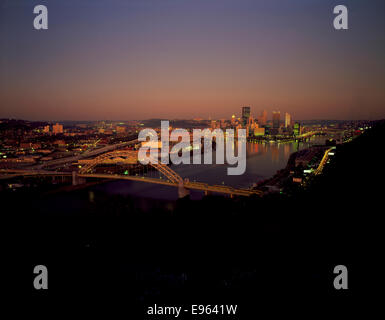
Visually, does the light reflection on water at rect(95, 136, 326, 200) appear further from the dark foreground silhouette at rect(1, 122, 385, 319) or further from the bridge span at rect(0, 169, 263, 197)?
the dark foreground silhouette at rect(1, 122, 385, 319)

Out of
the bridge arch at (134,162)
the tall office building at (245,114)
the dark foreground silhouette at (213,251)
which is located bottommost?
the dark foreground silhouette at (213,251)

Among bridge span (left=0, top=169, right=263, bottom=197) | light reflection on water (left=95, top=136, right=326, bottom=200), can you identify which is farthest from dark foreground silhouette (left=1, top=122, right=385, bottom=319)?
light reflection on water (left=95, top=136, right=326, bottom=200)

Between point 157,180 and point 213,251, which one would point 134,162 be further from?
point 213,251

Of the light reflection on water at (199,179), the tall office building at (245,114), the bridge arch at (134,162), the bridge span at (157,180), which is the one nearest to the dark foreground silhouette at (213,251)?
the bridge span at (157,180)

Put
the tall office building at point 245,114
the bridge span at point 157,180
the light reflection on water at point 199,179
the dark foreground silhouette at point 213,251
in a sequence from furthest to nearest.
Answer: the tall office building at point 245,114 < the light reflection on water at point 199,179 < the bridge span at point 157,180 < the dark foreground silhouette at point 213,251

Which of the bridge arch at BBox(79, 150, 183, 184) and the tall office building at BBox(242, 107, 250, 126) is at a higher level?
the tall office building at BBox(242, 107, 250, 126)

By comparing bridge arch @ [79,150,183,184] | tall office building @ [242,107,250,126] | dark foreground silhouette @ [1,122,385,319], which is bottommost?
dark foreground silhouette @ [1,122,385,319]

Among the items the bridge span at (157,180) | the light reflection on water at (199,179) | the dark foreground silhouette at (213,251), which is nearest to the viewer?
the dark foreground silhouette at (213,251)

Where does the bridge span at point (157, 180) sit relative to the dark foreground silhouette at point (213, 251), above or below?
above

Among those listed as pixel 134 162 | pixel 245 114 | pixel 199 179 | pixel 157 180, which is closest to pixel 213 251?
pixel 157 180

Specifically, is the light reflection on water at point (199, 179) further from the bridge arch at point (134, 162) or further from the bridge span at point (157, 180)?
the bridge arch at point (134, 162)
